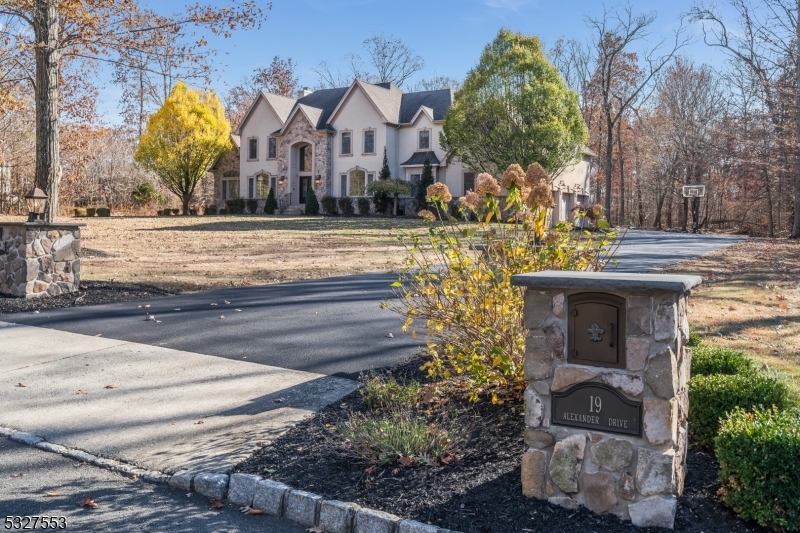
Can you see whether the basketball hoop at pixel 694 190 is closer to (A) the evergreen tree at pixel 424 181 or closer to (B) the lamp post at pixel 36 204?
(A) the evergreen tree at pixel 424 181

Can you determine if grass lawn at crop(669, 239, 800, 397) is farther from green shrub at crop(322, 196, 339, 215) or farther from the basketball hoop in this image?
green shrub at crop(322, 196, 339, 215)

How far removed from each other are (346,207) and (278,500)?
34.9 meters

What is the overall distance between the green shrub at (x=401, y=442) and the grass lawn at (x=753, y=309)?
3.00m

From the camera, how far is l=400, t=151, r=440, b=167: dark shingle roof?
119ft

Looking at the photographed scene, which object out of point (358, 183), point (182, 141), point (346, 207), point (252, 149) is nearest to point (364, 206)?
point (346, 207)

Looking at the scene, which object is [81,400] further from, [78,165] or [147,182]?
[147,182]

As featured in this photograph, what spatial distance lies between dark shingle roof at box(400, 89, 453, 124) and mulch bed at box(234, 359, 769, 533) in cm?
3394

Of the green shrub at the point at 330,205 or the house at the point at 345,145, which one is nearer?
the house at the point at 345,145

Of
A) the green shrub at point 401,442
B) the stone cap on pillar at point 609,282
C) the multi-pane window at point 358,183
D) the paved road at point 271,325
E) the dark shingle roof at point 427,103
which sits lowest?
the green shrub at point 401,442

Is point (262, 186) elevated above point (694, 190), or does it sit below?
above

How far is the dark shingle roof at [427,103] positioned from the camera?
37.4m

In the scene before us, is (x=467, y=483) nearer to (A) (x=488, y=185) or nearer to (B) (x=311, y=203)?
(A) (x=488, y=185)

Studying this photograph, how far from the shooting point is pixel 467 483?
355 cm

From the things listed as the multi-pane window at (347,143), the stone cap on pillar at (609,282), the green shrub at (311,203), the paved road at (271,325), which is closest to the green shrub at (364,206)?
the green shrub at (311,203)
